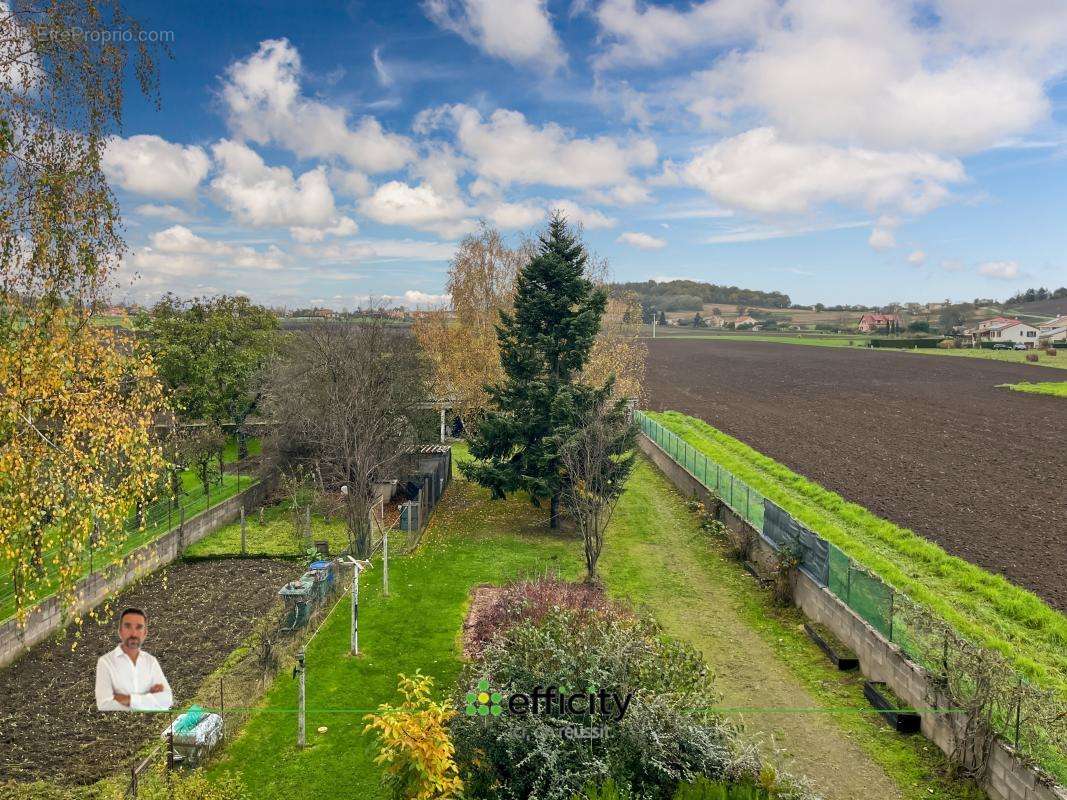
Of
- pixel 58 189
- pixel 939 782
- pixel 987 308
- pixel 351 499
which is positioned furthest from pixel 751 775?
pixel 987 308

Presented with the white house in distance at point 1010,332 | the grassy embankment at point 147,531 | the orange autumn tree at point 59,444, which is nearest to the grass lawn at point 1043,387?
the grassy embankment at point 147,531

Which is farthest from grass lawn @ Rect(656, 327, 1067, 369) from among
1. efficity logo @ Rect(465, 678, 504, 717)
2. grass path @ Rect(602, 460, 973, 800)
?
efficity logo @ Rect(465, 678, 504, 717)

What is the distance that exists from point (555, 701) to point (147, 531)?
55.2 ft

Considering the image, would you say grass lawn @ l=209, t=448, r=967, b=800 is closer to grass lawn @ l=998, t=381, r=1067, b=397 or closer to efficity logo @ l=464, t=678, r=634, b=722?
efficity logo @ l=464, t=678, r=634, b=722

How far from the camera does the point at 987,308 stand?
184 m

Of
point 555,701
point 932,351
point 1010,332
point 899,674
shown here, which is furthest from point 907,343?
point 555,701

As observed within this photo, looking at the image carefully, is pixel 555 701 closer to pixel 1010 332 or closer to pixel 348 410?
pixel 348 410

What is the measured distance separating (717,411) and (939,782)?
3981 cm

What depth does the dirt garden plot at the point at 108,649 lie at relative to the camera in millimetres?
10969

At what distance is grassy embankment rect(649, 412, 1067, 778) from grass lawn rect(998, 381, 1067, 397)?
40.7 meters

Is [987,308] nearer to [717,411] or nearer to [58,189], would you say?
[717,411]

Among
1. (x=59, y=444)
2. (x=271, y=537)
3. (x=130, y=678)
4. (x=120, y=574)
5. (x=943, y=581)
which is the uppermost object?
(x=59, y=444)

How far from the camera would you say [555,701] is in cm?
973

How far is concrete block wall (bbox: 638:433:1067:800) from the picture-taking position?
359 inches
